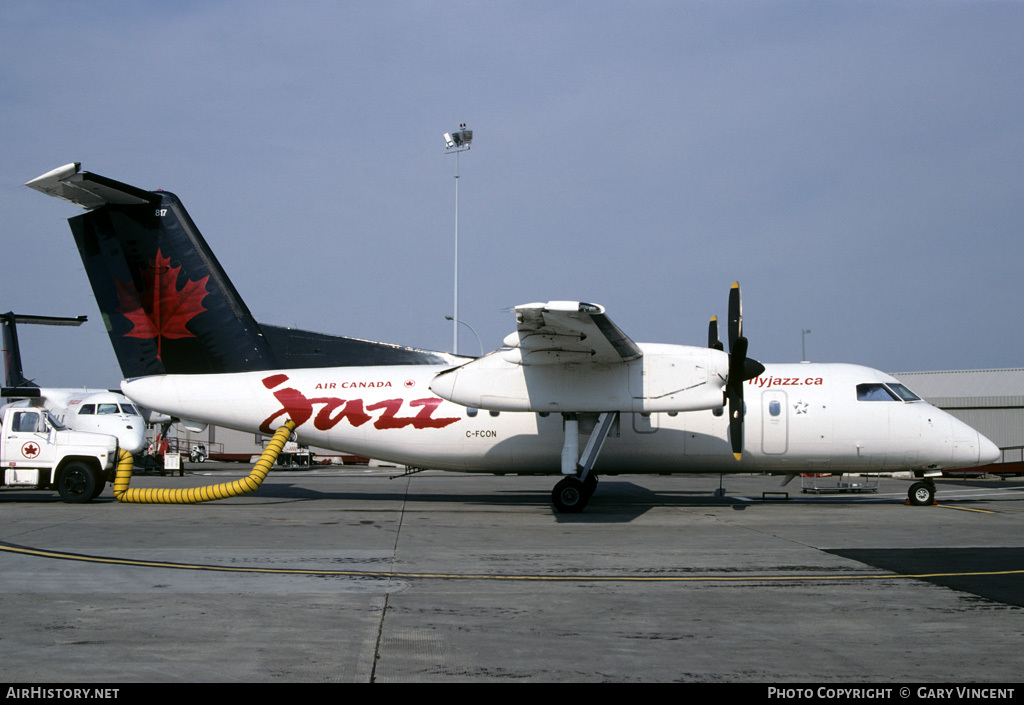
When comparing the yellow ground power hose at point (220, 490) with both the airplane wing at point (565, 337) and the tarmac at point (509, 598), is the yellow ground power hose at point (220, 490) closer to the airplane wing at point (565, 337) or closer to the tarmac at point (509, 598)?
the tarmac at point (509, 598)

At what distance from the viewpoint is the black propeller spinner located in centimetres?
1570

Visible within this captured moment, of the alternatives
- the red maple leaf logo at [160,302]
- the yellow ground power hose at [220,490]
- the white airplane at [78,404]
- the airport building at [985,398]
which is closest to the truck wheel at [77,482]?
the yellow ground power hose at [220,490]

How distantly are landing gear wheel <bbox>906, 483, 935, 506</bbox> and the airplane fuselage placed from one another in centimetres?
64

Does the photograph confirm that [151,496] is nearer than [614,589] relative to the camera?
No

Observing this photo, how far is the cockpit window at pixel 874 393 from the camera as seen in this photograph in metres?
17.9

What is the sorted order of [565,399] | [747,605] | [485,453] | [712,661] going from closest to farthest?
[712,661] → [747,605] → [565,399] → [485,453]

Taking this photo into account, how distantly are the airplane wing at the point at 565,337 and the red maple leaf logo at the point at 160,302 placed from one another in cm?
752

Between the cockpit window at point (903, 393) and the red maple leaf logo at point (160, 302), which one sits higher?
the red maple leaf logo at point (160, 302)

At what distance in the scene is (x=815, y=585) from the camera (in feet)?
28.9

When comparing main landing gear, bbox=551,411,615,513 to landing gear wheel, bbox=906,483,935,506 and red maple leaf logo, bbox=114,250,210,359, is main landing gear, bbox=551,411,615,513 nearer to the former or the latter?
landing gear wheel, bbox=906,483,935,506

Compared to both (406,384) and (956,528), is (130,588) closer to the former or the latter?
(406,384)

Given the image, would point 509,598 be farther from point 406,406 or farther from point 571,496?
point 406,406
